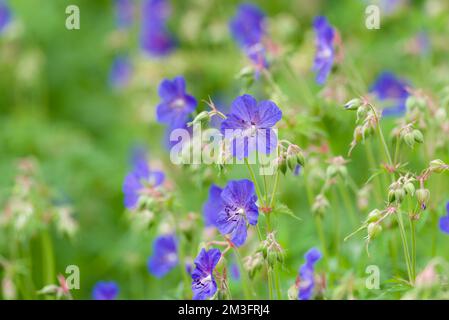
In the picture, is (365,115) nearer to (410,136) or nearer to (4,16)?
(410,136)

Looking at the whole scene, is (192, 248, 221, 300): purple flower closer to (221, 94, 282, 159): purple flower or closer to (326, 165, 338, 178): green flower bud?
(221, 94, 282, 159): purple flower

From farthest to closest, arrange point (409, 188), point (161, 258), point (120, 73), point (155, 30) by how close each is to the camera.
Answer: point (120, 73) < point (155, 30) < point (161, 258) < point (409, 188)

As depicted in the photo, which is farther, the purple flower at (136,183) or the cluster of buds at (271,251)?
the purple flower at (136,183)

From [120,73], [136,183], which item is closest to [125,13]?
[120,73]

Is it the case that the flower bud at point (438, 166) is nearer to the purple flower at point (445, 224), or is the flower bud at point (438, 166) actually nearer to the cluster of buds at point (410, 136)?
the cluster of buds at point (410, 136)

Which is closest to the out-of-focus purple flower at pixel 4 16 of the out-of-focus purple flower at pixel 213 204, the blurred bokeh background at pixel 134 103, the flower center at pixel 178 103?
the blurred bokeh background at pixel 134 103

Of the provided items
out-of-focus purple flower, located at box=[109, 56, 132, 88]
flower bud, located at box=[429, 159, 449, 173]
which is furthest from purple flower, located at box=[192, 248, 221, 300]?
out-of-focus purple flower, located at box=[109, 56, 132, 88]
